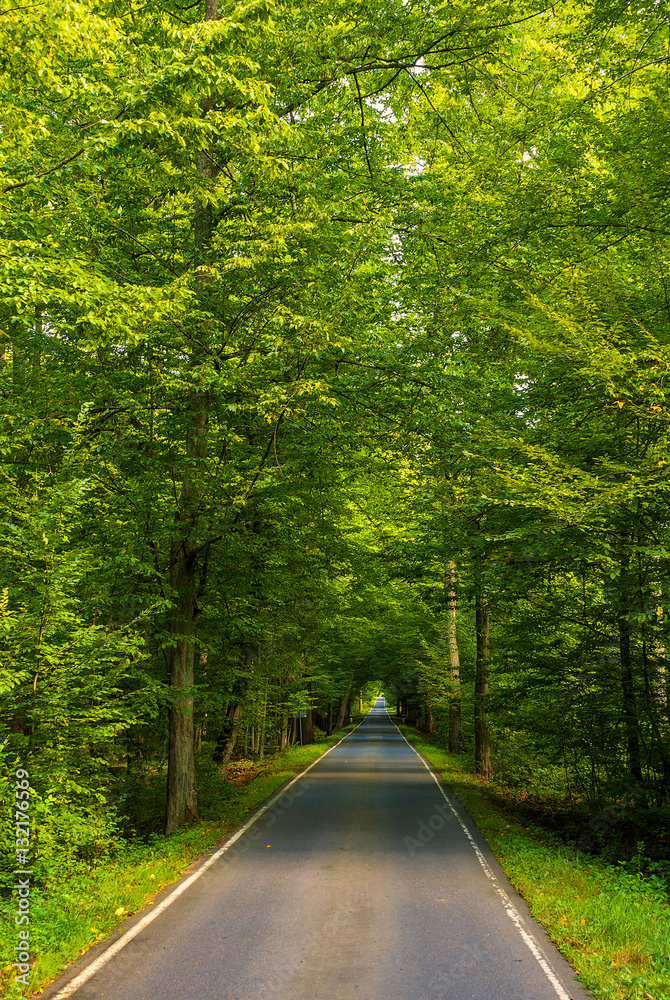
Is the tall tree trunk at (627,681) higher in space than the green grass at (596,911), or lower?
higher

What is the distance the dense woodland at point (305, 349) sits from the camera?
7.89 meters

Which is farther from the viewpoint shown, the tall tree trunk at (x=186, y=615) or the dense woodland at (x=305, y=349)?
the tall tree trunk at (x=186, y=615)

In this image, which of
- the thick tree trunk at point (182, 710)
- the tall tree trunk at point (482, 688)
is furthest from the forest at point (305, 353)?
the tall tree trunk at point (482, 688)

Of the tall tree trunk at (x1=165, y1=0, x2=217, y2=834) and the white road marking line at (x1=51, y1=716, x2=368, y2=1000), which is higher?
the tall tree trunk at (x1=165, y1=0, x2=217, y2=834)

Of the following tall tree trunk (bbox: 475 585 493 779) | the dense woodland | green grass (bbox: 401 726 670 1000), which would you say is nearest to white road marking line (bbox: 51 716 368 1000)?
the dense woodland

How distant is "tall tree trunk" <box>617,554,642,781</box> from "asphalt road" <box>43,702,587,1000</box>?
274 cm

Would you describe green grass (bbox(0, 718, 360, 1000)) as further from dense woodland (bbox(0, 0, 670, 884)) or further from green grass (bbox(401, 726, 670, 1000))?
green grass (bbox(401, 726, 670, 1000))

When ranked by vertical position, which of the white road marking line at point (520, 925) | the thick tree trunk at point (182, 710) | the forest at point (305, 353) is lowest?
the white road marking line at point (520, 925)

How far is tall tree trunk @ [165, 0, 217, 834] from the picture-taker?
1129 centimetres

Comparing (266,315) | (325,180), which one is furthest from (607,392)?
(325,180)

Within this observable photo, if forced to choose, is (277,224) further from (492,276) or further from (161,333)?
(492,276)

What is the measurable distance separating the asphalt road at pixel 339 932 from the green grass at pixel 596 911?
213 millimetres

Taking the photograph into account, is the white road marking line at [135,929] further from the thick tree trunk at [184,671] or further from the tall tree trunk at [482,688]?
the tall tree trunk at [482,688]

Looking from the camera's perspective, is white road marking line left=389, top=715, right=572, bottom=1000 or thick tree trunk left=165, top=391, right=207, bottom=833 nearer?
white road marking line left=389, top=715, right=572, bottom=1000
